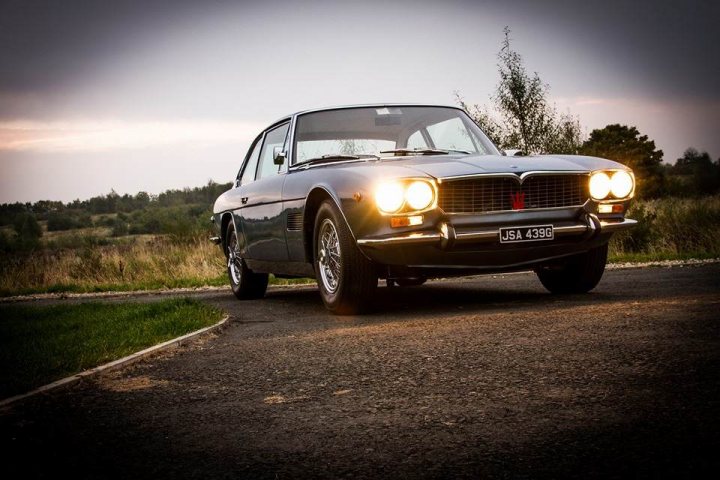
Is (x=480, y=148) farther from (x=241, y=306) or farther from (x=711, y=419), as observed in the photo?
(x=711, y=419)

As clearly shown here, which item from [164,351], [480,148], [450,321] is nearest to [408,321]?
[450,321]

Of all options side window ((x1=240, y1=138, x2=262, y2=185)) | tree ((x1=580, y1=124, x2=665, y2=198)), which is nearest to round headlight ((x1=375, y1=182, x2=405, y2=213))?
side window ((x1=240, y1=138, x2=262, y2=185))

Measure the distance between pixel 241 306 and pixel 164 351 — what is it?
3137mm

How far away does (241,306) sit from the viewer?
336 inches

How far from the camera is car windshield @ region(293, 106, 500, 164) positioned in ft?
24.5

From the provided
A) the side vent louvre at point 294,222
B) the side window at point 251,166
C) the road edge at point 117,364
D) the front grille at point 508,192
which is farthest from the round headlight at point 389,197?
the side window at point 251,166

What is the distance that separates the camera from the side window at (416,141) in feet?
24.6

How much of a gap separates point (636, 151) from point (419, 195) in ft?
168

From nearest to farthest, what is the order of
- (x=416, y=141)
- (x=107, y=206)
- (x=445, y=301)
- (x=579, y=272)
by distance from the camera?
(x=579, y=272)
(x=445, y=301)
(x=416, y=141)
(x=107, y=206)

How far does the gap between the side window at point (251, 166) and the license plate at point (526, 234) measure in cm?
375

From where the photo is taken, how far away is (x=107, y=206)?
242ft

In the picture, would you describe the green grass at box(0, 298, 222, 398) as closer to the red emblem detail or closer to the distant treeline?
the red emblem detail

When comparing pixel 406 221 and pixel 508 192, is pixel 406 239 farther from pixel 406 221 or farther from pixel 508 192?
pixel 508 192

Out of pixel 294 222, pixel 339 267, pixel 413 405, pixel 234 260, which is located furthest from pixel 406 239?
pixel 234 260
